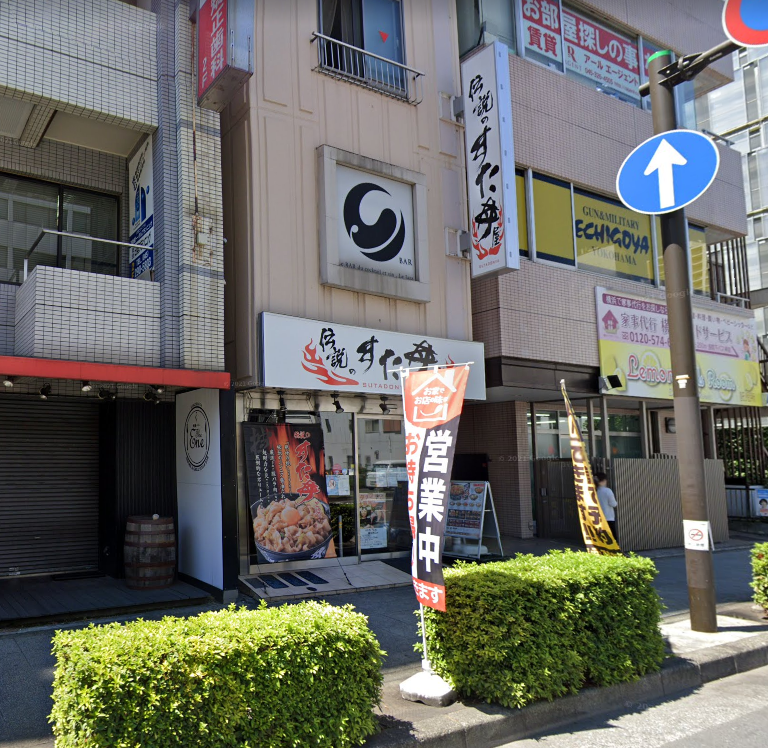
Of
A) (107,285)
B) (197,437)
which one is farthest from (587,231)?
(107,285)

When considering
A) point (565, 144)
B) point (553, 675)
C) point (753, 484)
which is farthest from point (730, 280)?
point (553, 675)

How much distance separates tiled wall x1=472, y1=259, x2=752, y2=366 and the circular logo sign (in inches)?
223

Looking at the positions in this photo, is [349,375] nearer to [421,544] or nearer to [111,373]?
[111,373]

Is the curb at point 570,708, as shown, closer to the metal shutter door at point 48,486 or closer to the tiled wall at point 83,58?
the metal shutter door at point 48,486

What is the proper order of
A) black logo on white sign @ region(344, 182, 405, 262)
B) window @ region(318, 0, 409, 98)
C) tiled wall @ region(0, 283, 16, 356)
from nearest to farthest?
1. tiled wall @ region(0, 283, 16, 356)
2. black logo on white sign @ region(344, 182, 405, 262)
3. window @ region(318, 0, 409, 98)

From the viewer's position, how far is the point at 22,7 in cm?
908

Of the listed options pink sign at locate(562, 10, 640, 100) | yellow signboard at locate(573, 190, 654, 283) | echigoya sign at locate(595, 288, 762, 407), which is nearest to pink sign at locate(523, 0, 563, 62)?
pink sign at locate(562, 10, 640, 100)

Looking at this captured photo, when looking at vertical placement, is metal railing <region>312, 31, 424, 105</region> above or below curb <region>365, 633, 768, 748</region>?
above

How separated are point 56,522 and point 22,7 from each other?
6.93 m

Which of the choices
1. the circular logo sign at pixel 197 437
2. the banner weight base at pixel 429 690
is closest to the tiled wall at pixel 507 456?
the circular logo sign at pixel 197 437

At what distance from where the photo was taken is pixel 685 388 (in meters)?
8.02

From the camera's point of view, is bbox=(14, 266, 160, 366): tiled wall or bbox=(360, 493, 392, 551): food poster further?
bbox=(360, 493, 392, 551): food poster

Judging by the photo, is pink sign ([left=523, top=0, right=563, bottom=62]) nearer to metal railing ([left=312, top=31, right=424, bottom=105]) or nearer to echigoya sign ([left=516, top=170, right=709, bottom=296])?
echigoya sign ([left=516, top=170, right=709, bottom=296])

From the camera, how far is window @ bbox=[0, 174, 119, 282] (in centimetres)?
1020
